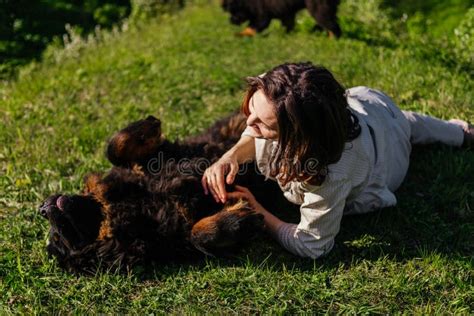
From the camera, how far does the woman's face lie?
9.47 ft

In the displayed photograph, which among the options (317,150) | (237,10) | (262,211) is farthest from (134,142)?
(237,10)

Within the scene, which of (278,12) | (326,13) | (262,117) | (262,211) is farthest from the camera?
(278,12)

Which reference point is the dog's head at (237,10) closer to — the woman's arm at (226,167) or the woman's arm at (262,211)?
the woman's arm at (226,167)

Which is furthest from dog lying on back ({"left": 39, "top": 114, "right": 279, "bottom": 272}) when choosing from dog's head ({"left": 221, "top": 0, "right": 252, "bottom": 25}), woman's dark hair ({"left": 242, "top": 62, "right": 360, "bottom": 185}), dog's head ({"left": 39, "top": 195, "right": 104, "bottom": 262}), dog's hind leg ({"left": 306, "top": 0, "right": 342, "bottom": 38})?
dog's head ({"left": 221, "top": 0, "right": 252, "bottom": 25})

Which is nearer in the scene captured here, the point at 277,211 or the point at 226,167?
the point at 226,167

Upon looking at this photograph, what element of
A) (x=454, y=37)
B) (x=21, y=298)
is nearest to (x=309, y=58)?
(x=454, y=37)

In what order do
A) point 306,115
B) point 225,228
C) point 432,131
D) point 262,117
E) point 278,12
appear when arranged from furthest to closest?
point 278,12, point 432,131, point 225,228, point 262,117, point 306,115

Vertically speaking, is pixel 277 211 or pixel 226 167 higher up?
pixel 226 167

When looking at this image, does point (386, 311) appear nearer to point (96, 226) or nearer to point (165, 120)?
point (96, 226)

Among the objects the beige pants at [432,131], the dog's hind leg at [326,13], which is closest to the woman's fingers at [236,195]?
the beige pants at [432,131]

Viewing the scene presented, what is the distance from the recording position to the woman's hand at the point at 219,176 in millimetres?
3334

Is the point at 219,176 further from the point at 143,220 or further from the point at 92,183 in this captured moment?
the point at 92,183

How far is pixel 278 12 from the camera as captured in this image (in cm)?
742

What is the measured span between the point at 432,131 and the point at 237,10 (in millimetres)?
A: 4342
